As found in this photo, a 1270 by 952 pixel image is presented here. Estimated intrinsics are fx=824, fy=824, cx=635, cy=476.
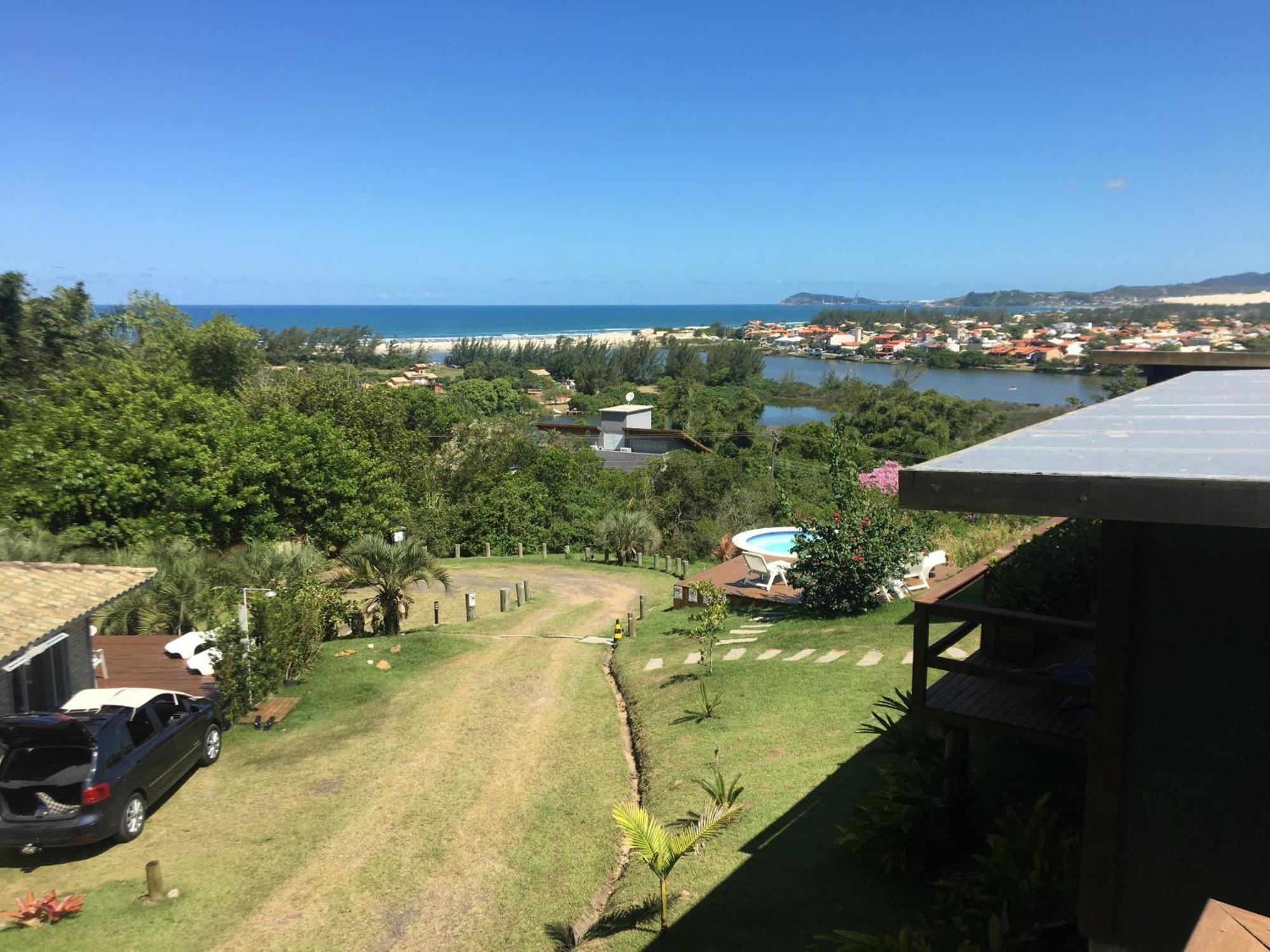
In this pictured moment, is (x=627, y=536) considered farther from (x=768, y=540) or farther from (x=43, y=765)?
(x=43, y=765)

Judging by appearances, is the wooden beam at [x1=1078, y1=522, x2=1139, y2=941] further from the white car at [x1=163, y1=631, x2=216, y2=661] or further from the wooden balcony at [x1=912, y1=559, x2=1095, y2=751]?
the white car at [x1=163, y1=631, x2=216, y2=661]

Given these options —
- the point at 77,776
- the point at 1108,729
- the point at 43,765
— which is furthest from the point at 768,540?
the point at 1108,729

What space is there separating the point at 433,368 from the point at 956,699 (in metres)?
142

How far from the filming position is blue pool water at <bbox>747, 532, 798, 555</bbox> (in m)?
22.2

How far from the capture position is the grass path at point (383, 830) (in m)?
7.15

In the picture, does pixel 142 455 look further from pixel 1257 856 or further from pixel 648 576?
pixel 1257 856

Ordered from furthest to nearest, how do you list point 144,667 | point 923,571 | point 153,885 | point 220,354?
1. point 220,354
2. point 923,571
3. point 144,667
4. point 153,885

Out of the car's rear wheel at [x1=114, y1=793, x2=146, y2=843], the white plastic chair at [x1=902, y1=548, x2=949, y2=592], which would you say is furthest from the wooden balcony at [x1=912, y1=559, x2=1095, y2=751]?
the white plastic chair at [x1=902, y1=548, x2=949, y2=592]

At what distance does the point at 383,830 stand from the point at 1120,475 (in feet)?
27.5

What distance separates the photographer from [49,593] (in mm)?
11367

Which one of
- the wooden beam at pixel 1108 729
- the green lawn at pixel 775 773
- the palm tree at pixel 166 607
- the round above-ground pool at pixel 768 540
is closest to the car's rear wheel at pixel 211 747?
the palm tree at pixel 166 607

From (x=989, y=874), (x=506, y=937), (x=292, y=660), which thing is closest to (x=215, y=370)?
(x=292, y=660)

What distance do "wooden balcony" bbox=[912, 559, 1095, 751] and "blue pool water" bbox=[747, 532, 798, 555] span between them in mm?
15445

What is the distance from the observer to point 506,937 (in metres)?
6.85
